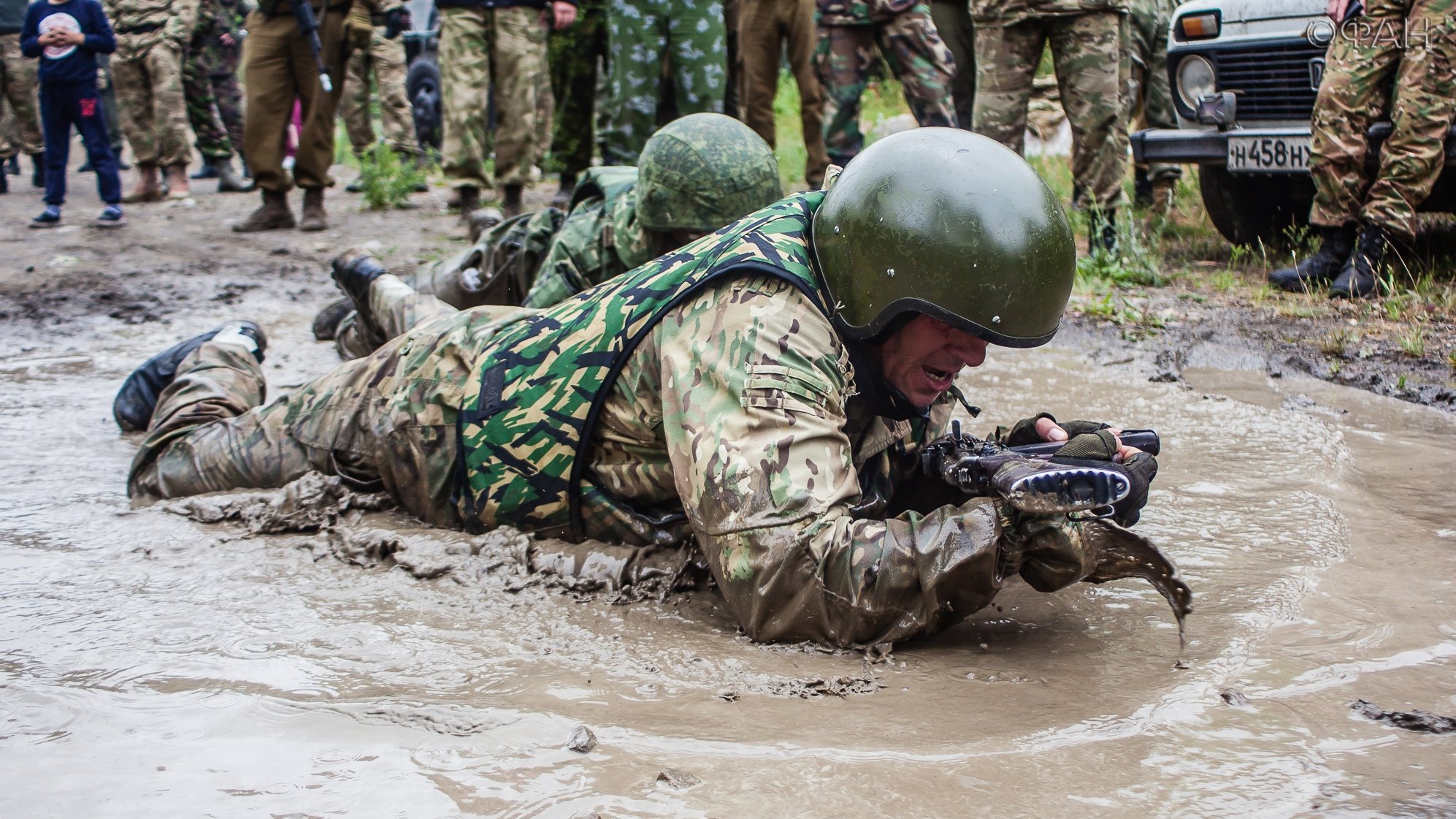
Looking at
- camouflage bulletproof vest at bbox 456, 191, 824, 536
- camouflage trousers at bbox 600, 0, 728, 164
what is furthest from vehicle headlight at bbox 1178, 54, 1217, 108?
camouflage bulletproof vest at bbox 456, 191, 824, 536

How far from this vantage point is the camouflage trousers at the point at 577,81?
8.34m

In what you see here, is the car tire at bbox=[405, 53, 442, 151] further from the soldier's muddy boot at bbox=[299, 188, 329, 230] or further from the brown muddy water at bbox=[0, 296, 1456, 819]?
the brown muddy water at bbox=[0, 296, 1456, 819]

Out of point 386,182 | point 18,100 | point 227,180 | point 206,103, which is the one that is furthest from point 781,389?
point 18,100

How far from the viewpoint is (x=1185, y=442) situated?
3764mm

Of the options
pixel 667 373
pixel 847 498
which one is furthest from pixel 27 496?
pixel 847 498

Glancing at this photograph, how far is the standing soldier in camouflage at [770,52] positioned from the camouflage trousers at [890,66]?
512 millimetres

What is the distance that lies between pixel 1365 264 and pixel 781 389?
12.2ft

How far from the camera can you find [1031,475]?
7.06ft

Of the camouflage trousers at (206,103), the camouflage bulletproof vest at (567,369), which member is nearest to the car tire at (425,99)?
the camouflage trousers at (206,103)

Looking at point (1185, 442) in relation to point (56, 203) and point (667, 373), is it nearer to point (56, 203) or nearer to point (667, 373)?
point (667, 373)

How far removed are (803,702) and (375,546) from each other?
1.28 m

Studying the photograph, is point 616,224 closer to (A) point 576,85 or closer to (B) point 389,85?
(A) point 576,85

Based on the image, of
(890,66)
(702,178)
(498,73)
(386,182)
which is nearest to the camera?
(702,178)

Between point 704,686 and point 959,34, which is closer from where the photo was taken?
point 704,686
